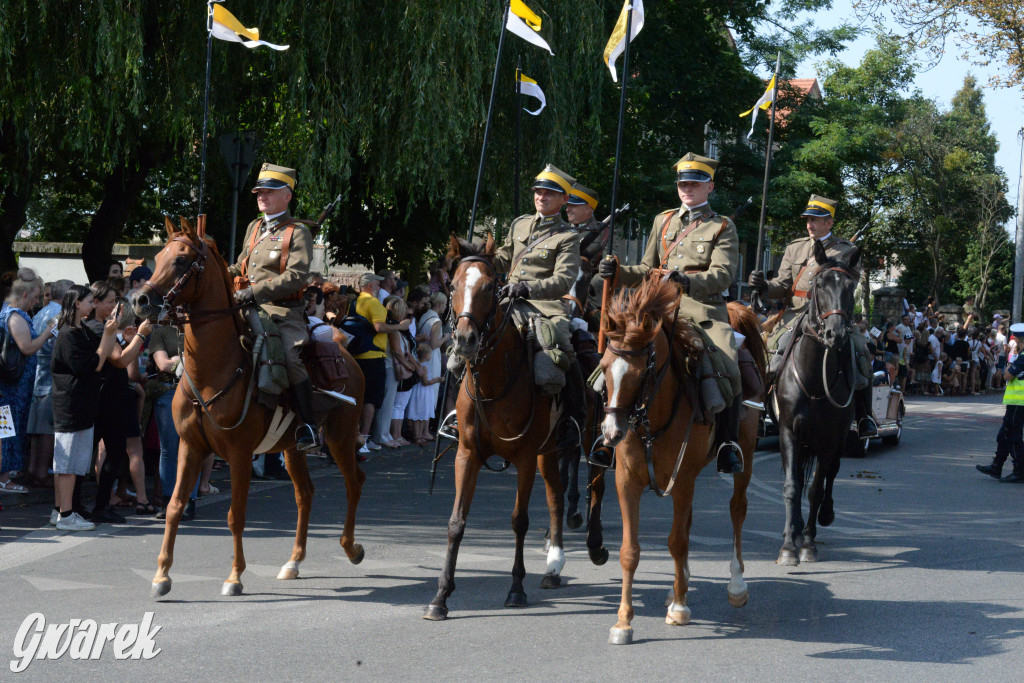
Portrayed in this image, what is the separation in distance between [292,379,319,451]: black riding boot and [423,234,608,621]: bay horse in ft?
4.33

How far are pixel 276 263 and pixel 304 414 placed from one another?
112cm

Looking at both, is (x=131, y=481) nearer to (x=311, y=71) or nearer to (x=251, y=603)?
(x=251, y=603)

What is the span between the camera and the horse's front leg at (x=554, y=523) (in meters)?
7.96

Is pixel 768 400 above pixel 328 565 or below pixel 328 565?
above

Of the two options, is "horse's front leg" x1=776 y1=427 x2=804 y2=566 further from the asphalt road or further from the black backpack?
the black backpack

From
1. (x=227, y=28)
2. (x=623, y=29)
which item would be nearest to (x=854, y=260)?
(x=623, y=29)

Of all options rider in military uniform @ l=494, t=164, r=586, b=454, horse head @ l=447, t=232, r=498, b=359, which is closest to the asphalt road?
rider in military uniform @ l=494, t=164, r=586, b=454

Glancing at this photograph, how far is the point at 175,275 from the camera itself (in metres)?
7.29

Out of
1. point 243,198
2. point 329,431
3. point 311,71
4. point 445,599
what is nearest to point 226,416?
point 329,431

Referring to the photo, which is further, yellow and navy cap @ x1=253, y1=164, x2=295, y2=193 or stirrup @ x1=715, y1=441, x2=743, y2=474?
yellow and navy cap @ x1=253, y1=164, x2=295, y2=193

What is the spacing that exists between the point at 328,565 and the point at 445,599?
176 centimetres

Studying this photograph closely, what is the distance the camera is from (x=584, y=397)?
319 inches

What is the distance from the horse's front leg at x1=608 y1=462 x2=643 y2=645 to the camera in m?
6.51

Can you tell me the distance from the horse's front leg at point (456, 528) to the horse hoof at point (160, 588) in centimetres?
171
